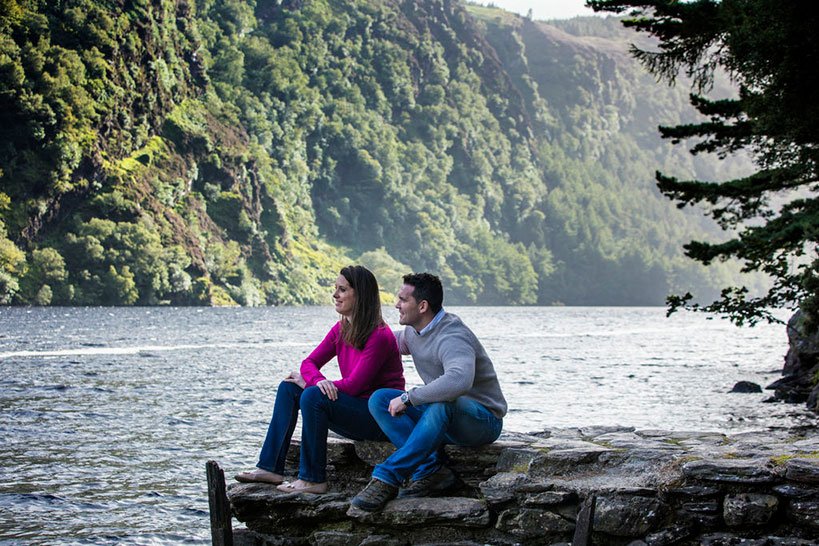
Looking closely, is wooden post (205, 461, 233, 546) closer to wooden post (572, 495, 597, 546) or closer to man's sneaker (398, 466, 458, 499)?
man's sneaker (398, 466, 458, 499)

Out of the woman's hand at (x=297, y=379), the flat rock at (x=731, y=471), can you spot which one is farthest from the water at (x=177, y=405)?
the flat rock at (x=731, y=471)

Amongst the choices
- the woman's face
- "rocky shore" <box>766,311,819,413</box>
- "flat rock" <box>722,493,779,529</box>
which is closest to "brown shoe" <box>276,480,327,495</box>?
the woman's face

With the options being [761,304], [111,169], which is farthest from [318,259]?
[761,304]

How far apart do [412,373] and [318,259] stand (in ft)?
418

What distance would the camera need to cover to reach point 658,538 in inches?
354

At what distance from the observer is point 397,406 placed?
9.48 metres

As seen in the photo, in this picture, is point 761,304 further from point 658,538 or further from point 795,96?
point 658,538

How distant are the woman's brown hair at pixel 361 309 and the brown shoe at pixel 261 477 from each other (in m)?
Answer: 1.64

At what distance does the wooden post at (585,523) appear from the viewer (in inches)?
337

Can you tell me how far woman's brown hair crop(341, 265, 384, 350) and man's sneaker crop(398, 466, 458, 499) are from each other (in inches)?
60.2

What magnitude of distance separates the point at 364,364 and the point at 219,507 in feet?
6.62

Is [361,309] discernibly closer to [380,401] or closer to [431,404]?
[380,401]

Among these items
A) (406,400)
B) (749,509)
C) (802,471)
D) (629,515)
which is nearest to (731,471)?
(749,509)

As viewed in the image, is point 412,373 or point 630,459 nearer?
point 630,459
